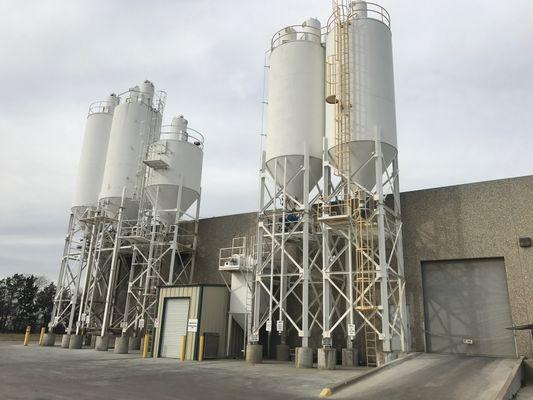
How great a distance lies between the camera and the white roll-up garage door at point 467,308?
19.3 metres

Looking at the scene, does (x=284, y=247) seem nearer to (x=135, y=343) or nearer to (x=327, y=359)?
(x=327, y=359)

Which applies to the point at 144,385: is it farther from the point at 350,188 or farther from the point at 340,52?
the point at 340,52

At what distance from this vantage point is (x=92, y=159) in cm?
3400

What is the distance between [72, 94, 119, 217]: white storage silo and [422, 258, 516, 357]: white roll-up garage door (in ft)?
80.7

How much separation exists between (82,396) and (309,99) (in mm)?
17108

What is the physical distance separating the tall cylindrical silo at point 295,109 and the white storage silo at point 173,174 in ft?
27.8

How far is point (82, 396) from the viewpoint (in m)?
9.62

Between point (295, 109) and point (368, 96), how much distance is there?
153 inches

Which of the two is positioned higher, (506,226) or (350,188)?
(350,188)

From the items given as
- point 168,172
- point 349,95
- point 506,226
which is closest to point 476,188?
point 506,226

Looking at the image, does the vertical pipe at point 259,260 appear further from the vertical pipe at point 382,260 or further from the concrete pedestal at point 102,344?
the concrete pedestal at point 102,344

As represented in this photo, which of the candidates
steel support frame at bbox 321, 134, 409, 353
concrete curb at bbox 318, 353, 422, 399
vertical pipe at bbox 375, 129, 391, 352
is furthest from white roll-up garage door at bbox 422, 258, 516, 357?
vertical pipe at bbox 375, 129, 391, 352

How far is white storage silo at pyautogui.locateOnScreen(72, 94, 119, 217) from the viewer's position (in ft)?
108

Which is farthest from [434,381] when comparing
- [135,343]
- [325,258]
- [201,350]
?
[135,343]
